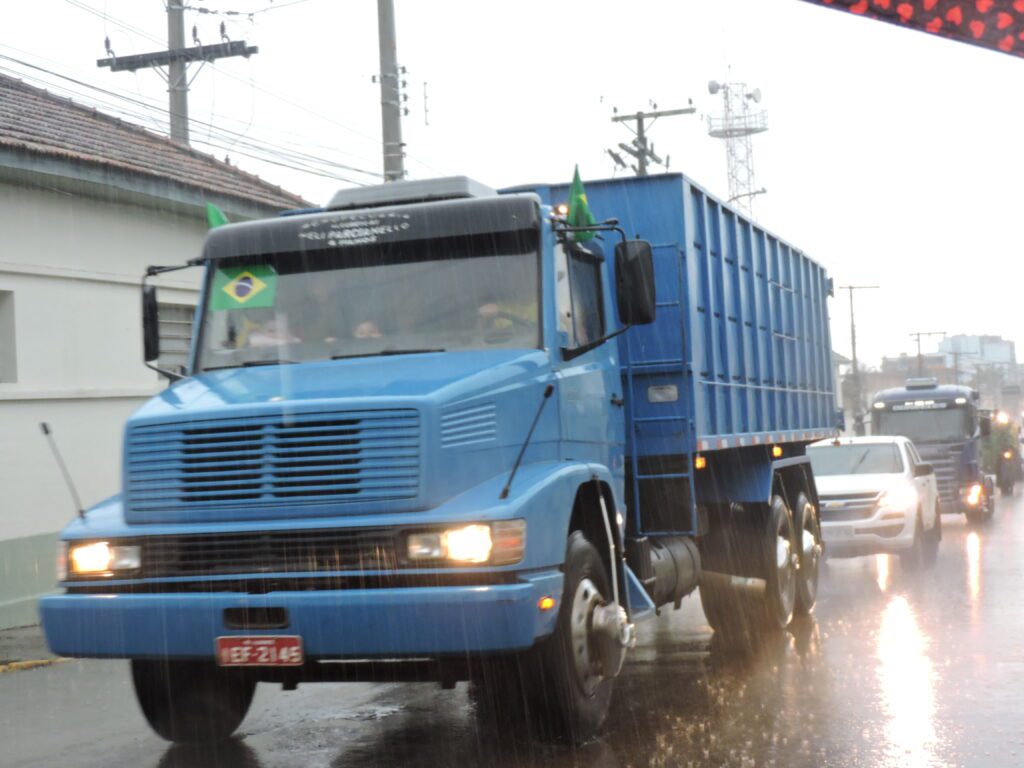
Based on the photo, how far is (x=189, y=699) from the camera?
7027mm

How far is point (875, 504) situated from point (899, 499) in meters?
0.33

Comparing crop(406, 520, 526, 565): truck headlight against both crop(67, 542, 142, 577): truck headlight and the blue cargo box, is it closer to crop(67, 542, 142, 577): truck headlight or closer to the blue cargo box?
crop(67, 542, 142, 577): truck headlight

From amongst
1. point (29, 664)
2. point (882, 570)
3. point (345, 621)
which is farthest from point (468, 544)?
point (882, 570)

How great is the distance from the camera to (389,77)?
18.1m

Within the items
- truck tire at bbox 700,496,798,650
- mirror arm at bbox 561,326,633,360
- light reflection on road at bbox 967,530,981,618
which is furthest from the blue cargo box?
light reflection on road at bbox 967,530,981,618

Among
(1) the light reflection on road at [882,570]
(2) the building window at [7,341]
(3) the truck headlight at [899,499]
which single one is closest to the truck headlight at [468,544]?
(2) the building window at [7,341]

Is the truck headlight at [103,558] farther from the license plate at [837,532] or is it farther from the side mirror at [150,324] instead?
the license plate at [837,532]

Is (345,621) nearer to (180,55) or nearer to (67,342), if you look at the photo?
(67,342)

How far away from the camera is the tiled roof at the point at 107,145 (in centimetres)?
1344

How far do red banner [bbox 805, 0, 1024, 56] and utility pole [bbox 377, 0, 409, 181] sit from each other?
48.9 ft

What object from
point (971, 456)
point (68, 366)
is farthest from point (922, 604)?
point (971, 456)

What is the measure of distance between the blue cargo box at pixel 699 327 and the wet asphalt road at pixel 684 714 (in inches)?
63.1

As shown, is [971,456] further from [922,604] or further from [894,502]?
[922,604]

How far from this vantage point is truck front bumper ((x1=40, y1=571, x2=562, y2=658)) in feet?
18.7
